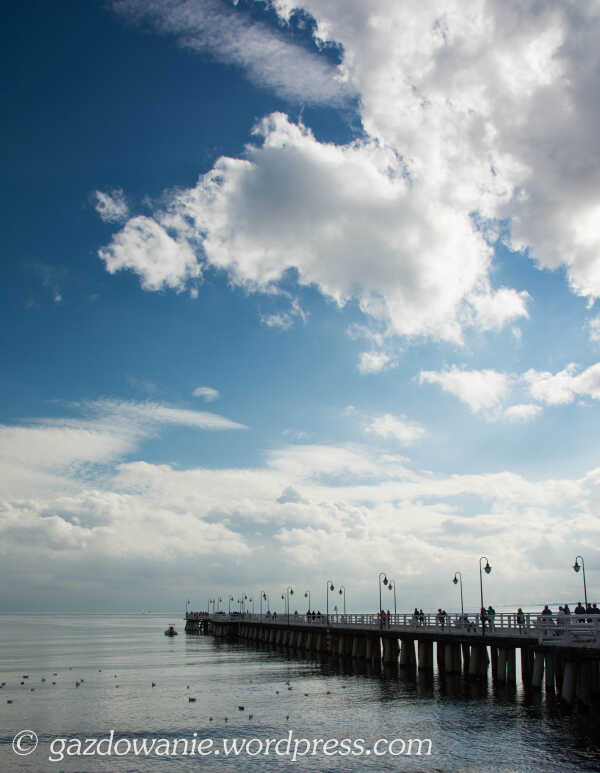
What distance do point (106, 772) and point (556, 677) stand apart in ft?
73.4

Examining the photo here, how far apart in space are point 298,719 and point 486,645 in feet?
44.0

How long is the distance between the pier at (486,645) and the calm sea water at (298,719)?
1437mm

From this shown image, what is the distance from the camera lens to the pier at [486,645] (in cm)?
2962

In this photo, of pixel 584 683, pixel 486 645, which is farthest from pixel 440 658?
pixel 584 683

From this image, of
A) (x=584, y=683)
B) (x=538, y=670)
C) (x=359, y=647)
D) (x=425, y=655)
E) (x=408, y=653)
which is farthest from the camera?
(x=359, y=647)

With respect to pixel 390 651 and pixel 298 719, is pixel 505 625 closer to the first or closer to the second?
pixel 390 651

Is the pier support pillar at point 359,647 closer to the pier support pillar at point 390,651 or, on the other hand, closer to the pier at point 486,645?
the pier at point 486,645

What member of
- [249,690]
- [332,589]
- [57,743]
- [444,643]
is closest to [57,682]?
[249,690]

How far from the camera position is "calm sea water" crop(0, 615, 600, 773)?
22670 millimetres

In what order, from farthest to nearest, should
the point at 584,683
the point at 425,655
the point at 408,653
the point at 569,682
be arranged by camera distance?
the point at 408,653 → the point at 425,655 → the point at 569,682 → the point at 584,683

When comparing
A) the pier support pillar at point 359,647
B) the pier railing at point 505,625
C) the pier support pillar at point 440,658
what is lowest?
the pier support pillar at point 359,647

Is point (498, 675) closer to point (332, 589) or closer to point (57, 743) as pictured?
point (57, 743)

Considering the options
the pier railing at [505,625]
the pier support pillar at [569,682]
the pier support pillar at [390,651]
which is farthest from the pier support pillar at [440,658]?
the pier support pillar at [569,682]

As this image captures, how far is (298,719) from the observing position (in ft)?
97.0
